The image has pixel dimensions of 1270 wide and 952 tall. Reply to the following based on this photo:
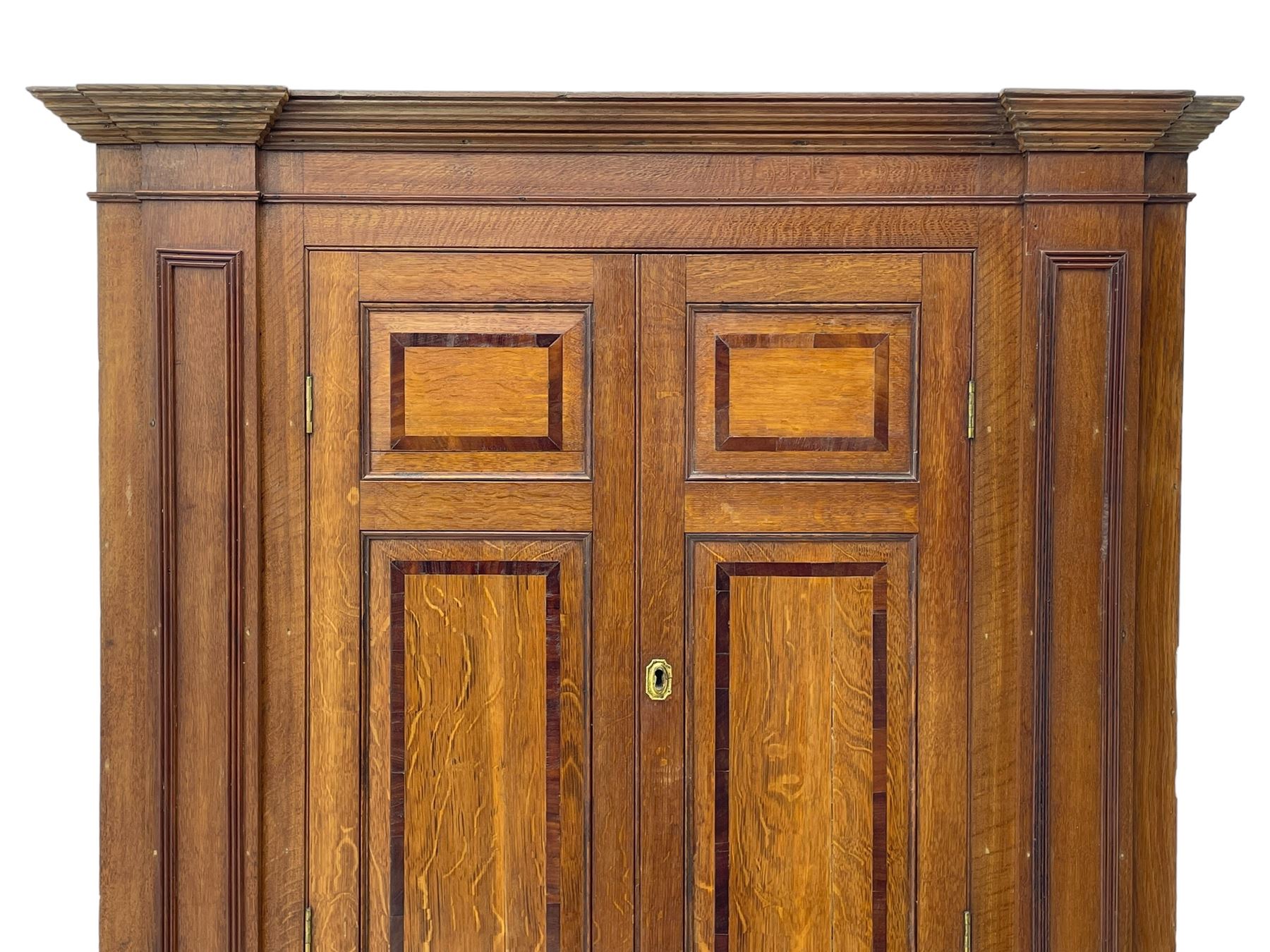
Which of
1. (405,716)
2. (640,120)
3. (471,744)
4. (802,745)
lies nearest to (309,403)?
(405,716)

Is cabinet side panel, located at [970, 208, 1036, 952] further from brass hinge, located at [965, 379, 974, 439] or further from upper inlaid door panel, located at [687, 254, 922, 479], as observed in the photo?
upper inlaid door panel, located at [687, 254, 922, 479]

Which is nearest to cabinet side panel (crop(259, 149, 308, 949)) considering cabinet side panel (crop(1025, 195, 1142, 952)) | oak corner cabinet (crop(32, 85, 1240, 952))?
oak corner cabinet (crop(32, 85, 1240, 952))

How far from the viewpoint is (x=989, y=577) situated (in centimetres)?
294

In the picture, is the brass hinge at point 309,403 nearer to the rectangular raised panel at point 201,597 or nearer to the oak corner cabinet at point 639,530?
the oak corner cabinet at point 639,530

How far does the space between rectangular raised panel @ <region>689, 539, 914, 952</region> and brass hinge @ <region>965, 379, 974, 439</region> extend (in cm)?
30

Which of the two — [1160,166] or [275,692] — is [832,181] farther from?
[275,692]

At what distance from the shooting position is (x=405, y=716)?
2.94m

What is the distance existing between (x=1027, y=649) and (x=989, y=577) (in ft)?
0.60

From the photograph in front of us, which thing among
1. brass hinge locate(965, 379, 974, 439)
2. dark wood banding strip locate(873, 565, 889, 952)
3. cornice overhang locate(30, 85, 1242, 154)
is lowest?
dark wood banding strip locate(873, 565, 889, 952)

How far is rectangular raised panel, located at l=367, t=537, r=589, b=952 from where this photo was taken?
293 cm

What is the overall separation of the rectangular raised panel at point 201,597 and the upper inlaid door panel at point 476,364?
32 centimetres

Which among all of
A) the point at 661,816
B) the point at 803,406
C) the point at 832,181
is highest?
the point at 832,181

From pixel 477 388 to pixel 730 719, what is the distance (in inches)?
38.2

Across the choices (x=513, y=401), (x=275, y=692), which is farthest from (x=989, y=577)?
(x=275, y=692)
